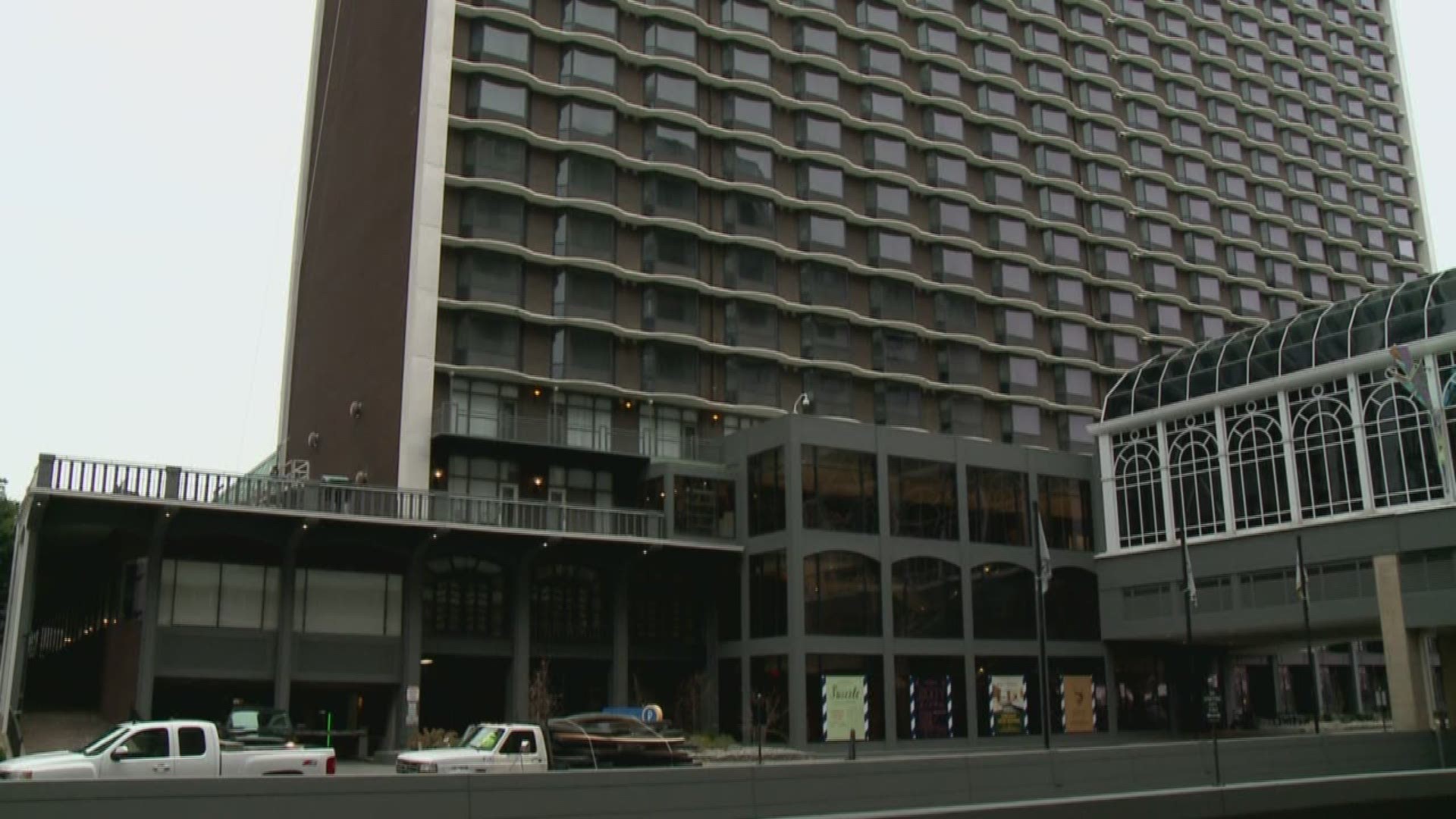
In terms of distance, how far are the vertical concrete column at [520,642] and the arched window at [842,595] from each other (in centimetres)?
1138

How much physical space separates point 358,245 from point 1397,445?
47.5 m

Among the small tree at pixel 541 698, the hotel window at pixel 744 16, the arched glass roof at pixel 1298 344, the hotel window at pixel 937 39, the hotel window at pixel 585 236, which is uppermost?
the hotel window at pixel 937 39

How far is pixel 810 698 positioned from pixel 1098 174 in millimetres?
48978

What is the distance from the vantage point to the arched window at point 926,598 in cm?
5712

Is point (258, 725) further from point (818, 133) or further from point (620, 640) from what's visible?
point (818, 133)

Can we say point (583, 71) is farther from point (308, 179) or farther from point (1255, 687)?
point (1255, 687)

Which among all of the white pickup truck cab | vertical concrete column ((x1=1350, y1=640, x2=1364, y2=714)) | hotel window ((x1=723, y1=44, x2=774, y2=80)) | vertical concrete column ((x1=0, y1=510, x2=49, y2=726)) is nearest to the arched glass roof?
hotel window ((x1=723, y1=44, x2=774, y2=80))

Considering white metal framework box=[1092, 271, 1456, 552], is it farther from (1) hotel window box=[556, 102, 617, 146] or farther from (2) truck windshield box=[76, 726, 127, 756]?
(2) truck windshield box=[76, 726, 127, 756]

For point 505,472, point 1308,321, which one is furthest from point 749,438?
point 1308,321

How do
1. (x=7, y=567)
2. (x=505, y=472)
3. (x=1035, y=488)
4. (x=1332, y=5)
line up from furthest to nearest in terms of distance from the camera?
(x=1332, y=5), (x=7, y=567), (x=1035, y=488), (x=505, y=472)

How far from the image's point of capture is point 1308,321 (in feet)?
186

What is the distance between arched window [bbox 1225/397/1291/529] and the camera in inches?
2197

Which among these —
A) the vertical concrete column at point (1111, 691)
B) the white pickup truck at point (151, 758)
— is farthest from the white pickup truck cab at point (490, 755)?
the vertical concrete column at point (1111, 691)

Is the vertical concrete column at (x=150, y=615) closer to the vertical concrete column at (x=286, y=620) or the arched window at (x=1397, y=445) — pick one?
the vertical concrete column at (x=286, y=620)
